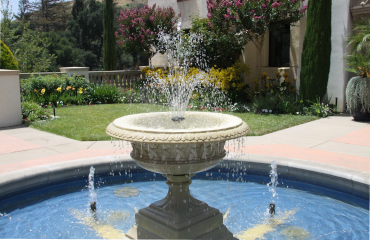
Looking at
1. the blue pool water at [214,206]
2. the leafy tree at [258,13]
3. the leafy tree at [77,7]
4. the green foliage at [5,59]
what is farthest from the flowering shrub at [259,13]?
the leafy tree at [77,7]

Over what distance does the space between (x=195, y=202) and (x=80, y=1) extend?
1654 inches

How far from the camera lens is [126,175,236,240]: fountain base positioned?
3197mm

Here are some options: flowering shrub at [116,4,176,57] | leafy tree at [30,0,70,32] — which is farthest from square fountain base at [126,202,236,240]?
leafy tree at [30,0,70,32]

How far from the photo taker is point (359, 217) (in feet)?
13.7

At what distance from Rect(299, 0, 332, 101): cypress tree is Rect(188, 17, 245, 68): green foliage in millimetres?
2779

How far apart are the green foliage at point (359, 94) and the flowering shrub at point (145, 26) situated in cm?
900

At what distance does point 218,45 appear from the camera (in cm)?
1315

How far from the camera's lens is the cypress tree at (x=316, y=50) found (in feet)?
35.2

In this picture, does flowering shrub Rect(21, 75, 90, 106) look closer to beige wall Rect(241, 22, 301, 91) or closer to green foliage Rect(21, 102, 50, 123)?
green foliage Rect(21, 102, 50, 123)

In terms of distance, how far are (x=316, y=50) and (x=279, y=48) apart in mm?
3419

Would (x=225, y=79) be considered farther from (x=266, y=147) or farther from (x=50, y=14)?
(x=50, y=14)

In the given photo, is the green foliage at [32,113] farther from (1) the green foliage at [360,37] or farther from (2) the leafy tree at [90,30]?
(2) the leafy tree at [90,30]

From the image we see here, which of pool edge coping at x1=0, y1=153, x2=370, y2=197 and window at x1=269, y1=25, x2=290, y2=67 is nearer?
pool edge coping at x1=0, y1=153, x2=370, y2=197

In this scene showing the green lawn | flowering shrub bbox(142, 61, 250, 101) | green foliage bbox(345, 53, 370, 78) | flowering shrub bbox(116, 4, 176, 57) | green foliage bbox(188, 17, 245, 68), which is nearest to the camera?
the green lawn
